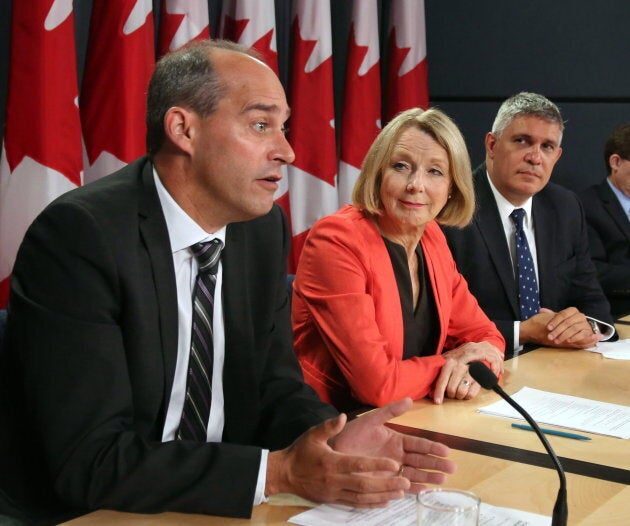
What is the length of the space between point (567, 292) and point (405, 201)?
1241 millimetres

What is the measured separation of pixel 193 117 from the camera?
1615mm

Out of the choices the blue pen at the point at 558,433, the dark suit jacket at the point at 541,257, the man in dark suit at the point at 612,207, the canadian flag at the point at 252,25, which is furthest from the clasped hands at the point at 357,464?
the man in dark suit at the point at 612,207

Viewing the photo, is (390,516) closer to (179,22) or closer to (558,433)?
(558,433)

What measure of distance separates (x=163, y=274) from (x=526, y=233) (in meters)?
2.06

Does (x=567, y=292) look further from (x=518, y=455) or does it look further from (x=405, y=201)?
(x=518, y=455)

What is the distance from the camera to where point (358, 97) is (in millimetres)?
4258

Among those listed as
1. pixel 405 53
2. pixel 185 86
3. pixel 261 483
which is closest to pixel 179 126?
pixel 185 86

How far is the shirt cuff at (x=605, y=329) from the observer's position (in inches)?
113

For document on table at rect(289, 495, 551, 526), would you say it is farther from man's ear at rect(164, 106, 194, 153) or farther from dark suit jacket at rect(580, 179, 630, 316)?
dark suit jacket at rect(580, 179, 630, 316)

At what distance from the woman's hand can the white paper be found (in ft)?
1.73

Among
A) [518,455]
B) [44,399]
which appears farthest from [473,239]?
[44,399]

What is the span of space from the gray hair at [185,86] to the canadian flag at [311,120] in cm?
225

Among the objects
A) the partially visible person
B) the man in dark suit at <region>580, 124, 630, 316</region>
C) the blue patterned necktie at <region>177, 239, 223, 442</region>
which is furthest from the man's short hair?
the blue patterned necktie at <region>177, 239, 223, 442</region>

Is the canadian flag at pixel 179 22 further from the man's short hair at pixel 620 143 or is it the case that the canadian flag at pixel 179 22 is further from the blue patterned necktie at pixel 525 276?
the man's short hair at pixel 620 143
